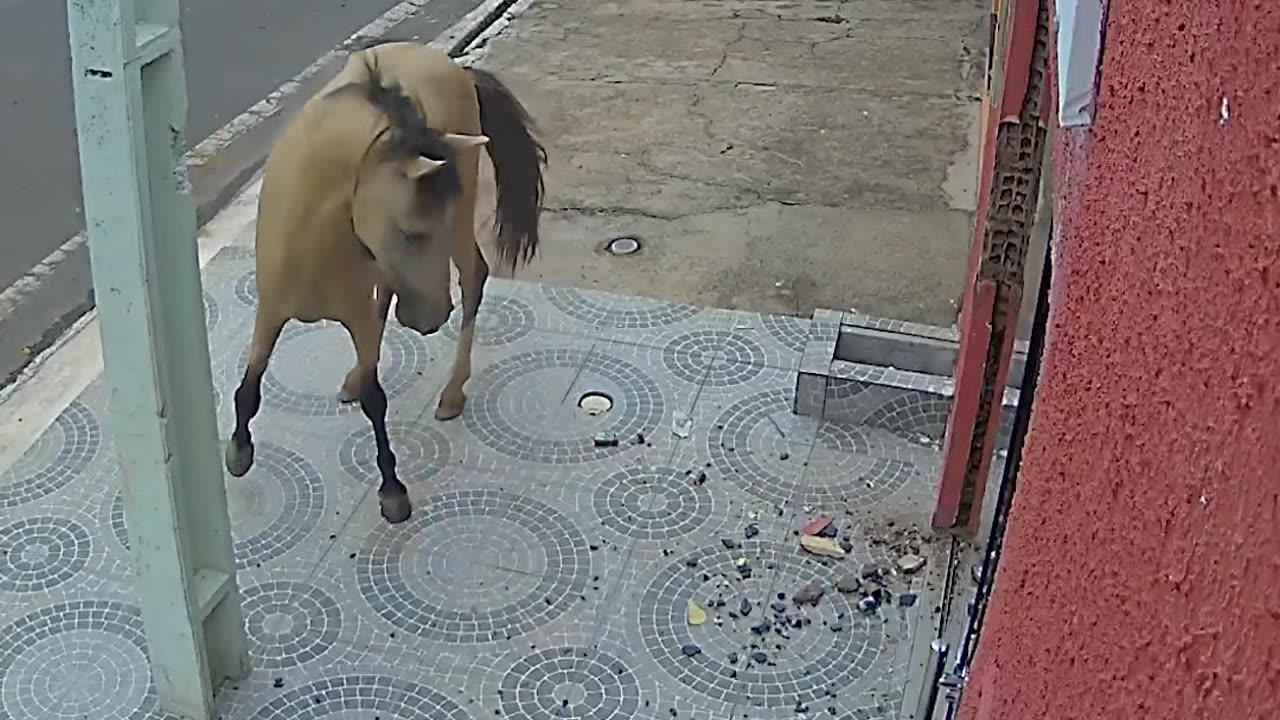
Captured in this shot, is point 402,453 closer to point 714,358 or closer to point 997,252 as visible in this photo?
point 714,358

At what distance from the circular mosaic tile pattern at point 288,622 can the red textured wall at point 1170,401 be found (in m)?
2.42

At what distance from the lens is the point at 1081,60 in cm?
128

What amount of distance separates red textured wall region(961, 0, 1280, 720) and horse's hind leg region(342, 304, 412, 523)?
8.24 ft

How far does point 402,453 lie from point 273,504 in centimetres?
42

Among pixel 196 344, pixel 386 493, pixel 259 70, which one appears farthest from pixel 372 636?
pixel 259 70

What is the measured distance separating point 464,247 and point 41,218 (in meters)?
2.46

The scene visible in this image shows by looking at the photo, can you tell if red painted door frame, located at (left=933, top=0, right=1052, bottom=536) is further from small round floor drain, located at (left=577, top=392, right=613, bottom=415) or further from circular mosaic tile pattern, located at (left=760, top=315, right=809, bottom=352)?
small round floor drain, located at (left=577, top=392, right=613, bottom=415)

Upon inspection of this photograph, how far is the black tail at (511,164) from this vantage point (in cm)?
387

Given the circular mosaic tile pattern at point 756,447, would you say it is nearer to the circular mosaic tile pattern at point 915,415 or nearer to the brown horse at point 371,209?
the circular mosaic tile pattern at point 915,415

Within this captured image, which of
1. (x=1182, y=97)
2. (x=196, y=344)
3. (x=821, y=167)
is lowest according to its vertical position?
(x=821, y=167)

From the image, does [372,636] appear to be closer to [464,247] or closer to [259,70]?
[464,247]

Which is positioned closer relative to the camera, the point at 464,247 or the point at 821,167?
the point at 464,247

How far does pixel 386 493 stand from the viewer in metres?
3.69

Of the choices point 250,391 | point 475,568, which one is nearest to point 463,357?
point 250,391
